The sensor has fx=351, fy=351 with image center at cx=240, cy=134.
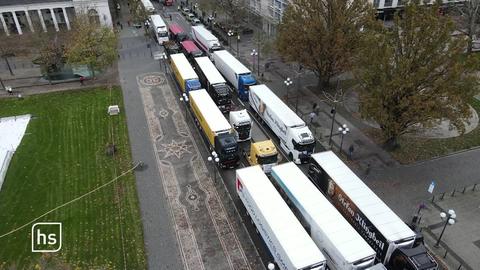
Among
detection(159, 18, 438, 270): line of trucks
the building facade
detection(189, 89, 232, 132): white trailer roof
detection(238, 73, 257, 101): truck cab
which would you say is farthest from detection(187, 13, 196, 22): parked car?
detection(159, 18, 438, 270): line of trucks

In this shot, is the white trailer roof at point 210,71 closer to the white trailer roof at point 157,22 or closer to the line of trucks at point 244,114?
the line of trucks at point 244,114

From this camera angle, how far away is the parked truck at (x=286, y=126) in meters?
34.6

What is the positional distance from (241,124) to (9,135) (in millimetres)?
27777

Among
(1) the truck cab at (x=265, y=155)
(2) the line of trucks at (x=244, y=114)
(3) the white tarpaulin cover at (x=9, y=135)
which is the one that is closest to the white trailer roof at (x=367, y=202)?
(1) the truck cab at (x=265, y=155)

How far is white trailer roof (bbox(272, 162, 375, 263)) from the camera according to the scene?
22.4 m

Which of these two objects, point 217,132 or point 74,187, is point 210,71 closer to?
point 217,132

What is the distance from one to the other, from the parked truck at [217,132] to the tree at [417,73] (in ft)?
44.1

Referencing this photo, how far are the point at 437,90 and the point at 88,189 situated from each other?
33320mm

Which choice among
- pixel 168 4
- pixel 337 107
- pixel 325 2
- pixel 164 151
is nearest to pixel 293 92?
pixel 337 107

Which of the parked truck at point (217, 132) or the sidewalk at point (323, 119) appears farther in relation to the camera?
the sidewalk at point (323, 119)

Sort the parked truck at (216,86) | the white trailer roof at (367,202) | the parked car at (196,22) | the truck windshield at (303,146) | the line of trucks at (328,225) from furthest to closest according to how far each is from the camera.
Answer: the parked car at (196,22)
the parked truck at (216,86)
the truck windshield at (303,146)
the white trailer roof at (367,202)
the line of trucks at (328,225)

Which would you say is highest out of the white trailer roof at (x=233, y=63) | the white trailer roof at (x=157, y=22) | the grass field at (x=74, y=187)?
the white trailer roof at (x=157, y=22)

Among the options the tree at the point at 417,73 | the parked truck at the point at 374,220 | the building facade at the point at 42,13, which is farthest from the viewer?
the building facade at the point at 42,13

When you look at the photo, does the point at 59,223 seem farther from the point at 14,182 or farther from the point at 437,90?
the point at 437,90
